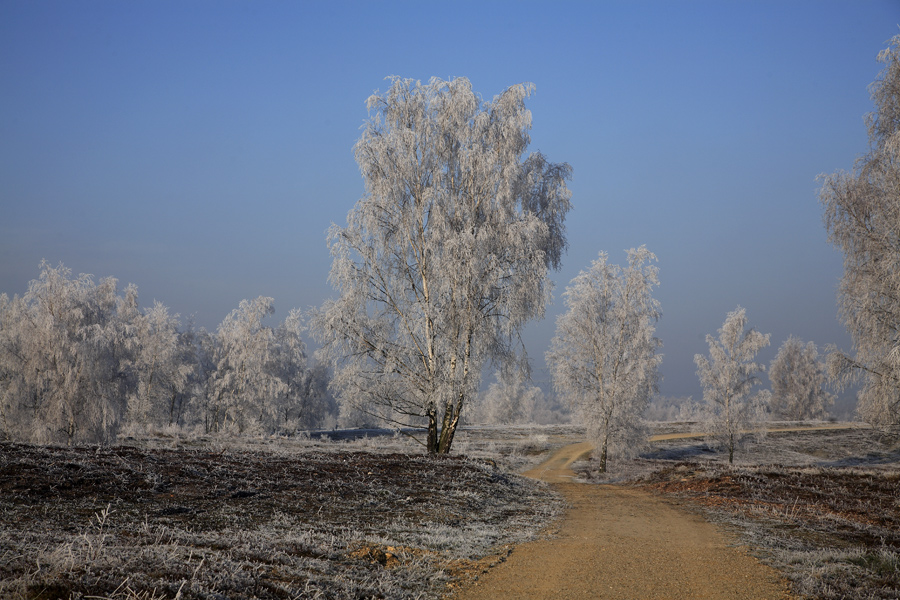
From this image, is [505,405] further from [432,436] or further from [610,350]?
[432,436]

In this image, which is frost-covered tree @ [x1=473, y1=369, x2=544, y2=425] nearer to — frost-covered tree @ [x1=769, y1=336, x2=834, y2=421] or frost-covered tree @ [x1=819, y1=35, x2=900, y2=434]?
frost-covered tree @ [x1=769, y1=336, x2=834, y2=421]

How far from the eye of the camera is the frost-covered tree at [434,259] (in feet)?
65.6

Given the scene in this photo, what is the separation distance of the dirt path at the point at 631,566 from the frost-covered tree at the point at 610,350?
52.6 feet

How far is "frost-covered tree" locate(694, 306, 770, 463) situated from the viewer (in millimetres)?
36031

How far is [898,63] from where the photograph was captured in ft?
59.0

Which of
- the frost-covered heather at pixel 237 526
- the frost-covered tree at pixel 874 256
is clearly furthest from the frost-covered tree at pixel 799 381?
the frost-covered heather at pixel 237 526

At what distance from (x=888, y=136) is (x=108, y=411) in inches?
1612

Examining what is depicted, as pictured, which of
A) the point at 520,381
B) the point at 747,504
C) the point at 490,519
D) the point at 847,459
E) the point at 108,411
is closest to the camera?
the point at 490,519

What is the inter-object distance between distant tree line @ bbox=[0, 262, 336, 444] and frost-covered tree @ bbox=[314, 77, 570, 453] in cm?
1789

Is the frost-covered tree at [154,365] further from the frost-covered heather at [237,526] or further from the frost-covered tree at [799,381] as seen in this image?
the frost-covered tree at [799,381]

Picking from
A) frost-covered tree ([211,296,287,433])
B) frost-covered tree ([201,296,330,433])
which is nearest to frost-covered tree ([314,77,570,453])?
frost-covered tree ([201,296,330,433])

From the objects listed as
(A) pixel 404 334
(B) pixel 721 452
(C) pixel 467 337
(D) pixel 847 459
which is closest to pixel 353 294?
(A) pixel 404 334

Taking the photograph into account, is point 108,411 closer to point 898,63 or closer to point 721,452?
point 898,63

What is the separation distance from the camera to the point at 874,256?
18.2 m
